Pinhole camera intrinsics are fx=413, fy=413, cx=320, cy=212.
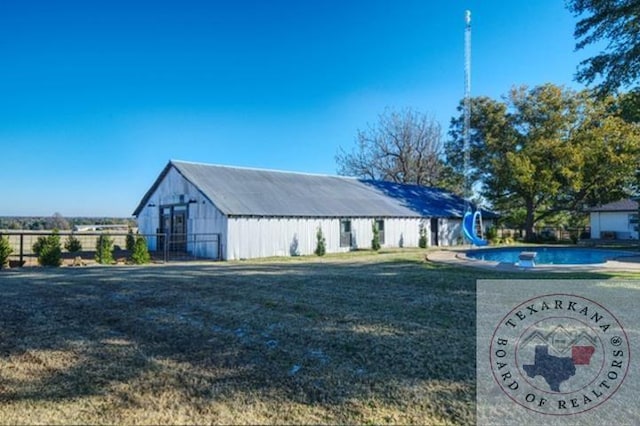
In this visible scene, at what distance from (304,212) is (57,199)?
2110cm

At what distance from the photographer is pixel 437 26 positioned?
1688cm

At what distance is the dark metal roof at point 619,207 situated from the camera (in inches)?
1101

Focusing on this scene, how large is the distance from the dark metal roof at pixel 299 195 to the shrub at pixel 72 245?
3.69 meters

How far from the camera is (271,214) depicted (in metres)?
18.3

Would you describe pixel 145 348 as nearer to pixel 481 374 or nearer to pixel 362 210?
pixel 481 374

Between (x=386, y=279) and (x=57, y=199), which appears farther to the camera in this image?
(x=57, y=199)

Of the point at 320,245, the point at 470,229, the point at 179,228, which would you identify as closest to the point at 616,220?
the point at 470,229

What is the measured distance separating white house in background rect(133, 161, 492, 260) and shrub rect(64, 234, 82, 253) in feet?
10.5

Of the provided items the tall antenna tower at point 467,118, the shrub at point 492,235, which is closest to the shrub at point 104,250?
the shrub at point 492,235

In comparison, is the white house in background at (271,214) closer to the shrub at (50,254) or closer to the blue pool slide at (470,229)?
the shrub at (50,254)

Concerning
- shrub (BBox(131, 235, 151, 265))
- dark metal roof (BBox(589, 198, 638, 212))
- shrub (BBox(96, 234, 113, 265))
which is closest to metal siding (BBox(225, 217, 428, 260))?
shrub (BBox(131, 235, 151, 265))

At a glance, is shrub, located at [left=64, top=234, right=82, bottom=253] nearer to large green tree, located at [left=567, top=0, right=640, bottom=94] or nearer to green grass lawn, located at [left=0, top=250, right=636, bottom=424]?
green grass lawn, located at [left=0, top=250, right=636, bottom=424]

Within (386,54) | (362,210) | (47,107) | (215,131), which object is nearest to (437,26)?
(386,54)

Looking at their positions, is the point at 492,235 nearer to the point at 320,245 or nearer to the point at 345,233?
the point at 345,233
